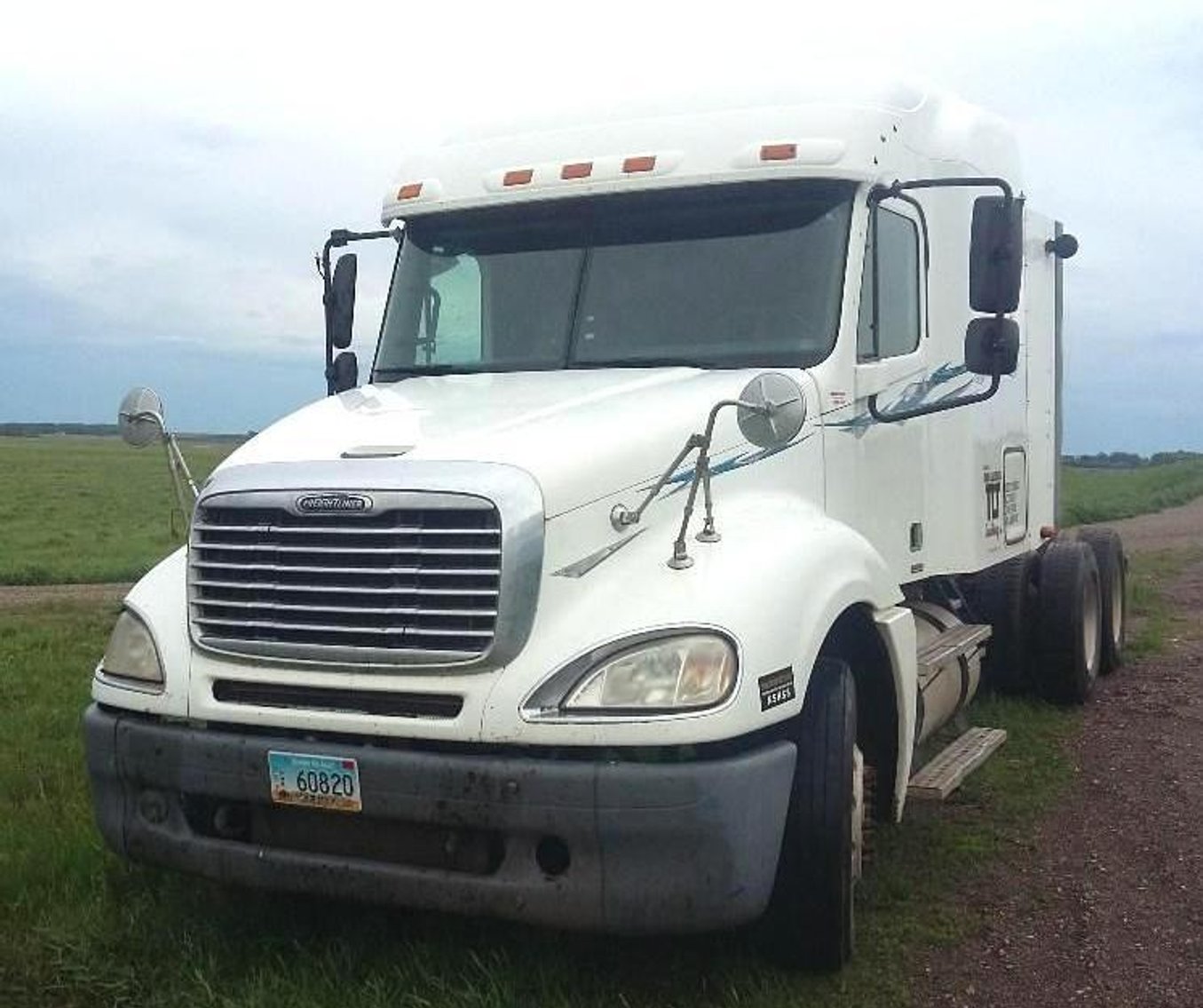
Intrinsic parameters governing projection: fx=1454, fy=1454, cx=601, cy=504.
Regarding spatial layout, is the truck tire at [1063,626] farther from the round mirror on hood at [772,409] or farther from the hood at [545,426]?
the round mirror on hood at [772,409]

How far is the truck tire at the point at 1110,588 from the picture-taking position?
995 centimetres

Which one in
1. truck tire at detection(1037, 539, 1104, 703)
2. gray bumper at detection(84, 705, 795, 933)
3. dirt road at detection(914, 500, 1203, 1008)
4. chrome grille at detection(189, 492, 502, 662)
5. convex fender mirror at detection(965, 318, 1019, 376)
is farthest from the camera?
truck tire at detection(1037, 539, 1104, 703)

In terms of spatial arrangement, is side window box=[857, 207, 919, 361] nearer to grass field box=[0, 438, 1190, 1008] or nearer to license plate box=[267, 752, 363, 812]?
grass field box=[0, 438, 1190, 1008]

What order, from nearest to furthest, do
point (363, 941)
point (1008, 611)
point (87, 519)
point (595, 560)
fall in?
point (595, 560), point (363, 941), point (1008, 611), point (87, 519)

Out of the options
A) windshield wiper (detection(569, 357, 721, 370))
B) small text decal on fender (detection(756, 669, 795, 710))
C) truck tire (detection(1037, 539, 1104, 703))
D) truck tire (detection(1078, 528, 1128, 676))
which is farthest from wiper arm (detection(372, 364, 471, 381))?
truck tire (detection(1078, 528, 1128, 676))

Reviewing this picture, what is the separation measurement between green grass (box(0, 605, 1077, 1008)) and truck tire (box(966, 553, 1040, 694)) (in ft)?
8.29

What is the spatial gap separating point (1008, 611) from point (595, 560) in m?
4.84

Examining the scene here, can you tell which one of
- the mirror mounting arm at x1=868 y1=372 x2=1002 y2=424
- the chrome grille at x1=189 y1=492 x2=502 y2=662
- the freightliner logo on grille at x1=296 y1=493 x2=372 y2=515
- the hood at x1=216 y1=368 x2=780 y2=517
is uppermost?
the hood at x1=216 y1=368 x2=780 y2=517

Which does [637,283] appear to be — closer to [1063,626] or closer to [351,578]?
[351,578]

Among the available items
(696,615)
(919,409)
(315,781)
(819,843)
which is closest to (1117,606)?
(919,409)

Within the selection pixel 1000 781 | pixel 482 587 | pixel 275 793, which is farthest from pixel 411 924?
pixel 1000 781

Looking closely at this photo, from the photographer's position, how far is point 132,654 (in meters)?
4.71

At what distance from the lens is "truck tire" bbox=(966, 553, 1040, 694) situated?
850 cm

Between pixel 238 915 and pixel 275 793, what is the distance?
3.23 ft
